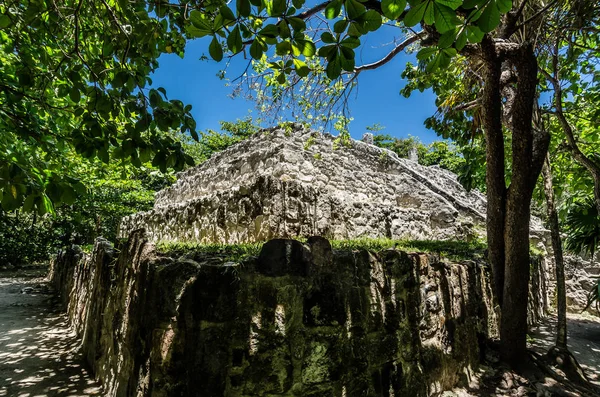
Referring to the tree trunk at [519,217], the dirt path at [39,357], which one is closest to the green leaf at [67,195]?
the dirt path at [39,357]

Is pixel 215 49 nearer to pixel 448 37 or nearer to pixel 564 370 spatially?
pixel 448 37

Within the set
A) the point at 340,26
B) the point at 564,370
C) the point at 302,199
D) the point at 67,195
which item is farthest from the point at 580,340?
the point at 67,195

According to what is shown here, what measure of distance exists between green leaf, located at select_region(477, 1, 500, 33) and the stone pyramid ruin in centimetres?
404

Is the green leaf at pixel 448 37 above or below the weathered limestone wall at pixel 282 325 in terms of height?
above

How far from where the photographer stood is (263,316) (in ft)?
7.19

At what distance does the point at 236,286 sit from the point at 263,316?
28cm

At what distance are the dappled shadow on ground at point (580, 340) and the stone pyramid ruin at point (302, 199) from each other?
2.46 m

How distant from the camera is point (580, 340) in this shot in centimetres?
581

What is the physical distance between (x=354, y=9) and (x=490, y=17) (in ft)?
1.62

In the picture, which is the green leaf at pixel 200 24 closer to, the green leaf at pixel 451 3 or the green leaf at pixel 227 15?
the green leaf at pixel 227 15

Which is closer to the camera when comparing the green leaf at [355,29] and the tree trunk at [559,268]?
the green leaf at [355,29]

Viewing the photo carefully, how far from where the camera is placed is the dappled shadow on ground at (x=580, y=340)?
4512 millimetres

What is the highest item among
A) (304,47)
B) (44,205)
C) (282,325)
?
(304,47)

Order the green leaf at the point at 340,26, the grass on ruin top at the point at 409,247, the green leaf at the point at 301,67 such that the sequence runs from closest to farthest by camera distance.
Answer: the green leaf at the point at 340,26 → the green leaf at the point at 301,67 → the grass on ruin top at the point at 409,247
